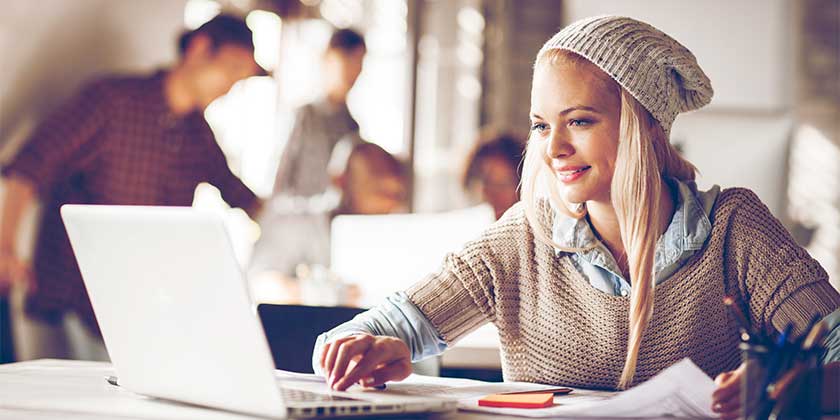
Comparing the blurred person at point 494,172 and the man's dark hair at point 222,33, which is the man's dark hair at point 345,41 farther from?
the blurred person at point 494,172

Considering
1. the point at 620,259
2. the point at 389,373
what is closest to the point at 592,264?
the point at 620,259

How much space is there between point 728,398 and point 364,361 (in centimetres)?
47

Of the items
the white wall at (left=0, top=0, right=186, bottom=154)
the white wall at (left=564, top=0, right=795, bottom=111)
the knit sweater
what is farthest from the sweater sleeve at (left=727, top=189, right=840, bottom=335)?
the white wall at (left=0, top=0, right=186, bottom=154)

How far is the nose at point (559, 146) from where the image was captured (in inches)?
59.2

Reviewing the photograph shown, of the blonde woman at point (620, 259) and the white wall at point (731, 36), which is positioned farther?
the white wall at point (731, 36)

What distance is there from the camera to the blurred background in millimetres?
3277

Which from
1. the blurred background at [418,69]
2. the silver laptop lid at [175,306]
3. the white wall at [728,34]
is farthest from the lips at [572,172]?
the white wall at [728,34]

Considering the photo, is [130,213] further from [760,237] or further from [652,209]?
[760,237]

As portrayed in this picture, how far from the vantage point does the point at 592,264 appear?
158 cm

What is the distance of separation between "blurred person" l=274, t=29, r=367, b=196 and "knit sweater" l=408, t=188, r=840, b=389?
3015 mm

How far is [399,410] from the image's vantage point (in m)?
1.12

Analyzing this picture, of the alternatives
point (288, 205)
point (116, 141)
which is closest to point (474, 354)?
point (116, 141)

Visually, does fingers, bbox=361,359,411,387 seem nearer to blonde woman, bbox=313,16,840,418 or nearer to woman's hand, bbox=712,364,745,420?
blonde woman, bbox=313,16,840,418

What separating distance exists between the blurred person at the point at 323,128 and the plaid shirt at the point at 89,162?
2.81 ft
